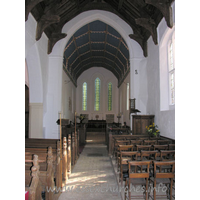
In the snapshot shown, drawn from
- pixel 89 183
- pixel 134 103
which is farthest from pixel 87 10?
pixel 89 183

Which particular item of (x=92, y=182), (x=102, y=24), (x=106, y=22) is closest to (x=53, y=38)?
(x=106, y=22)

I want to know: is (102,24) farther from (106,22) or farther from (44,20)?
(44,20)

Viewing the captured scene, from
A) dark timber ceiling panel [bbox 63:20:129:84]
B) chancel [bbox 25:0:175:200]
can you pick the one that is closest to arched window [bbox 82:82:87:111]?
dark timber ceiling panel [bbox 63:20:129:84]

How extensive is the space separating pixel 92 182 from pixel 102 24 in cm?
1021

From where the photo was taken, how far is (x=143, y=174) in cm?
368

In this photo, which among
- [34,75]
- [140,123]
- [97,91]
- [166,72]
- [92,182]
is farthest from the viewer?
[97,91]

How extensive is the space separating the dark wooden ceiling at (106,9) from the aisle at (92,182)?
5.37 metres

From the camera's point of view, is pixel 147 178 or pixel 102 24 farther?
pixel 102 24

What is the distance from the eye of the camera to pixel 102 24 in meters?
13.0

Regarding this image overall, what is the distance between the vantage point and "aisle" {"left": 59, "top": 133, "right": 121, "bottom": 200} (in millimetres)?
4551

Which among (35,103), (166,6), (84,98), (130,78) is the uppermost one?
(166,6)

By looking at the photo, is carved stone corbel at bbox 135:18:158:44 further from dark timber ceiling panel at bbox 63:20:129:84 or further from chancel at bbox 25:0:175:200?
dark timber ceiling panel at bbox 63:20:129:84
